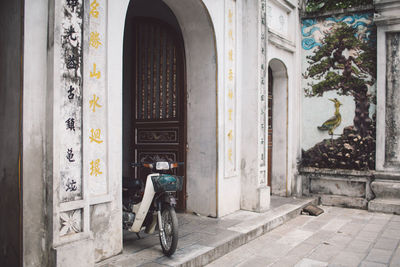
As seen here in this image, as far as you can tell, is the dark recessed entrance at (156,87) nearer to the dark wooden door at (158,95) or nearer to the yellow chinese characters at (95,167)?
the dark wooden door at (158,95)

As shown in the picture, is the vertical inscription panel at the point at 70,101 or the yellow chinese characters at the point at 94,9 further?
the yellow chinese characters at the point at 94,9

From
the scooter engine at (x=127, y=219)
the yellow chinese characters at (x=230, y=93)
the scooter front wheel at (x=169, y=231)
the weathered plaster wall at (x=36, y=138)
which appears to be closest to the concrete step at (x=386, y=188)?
the yellow chinese characters at (x=230, y=93)

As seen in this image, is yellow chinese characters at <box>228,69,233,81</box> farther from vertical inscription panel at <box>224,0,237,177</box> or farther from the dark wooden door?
the dark wooden door

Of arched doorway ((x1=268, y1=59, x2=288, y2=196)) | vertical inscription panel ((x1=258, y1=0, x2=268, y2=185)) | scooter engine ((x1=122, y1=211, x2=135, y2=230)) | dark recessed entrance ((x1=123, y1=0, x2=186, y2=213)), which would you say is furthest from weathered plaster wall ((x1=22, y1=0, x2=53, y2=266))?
arched doorway ((x1=268, y1=59, x2=288, y2=196))

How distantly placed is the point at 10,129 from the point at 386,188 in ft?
23.4

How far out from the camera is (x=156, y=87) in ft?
21.3

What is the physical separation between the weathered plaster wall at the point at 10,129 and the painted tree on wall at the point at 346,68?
22.1 feet

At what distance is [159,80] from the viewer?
646cm

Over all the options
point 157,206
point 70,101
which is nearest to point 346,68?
point 157,206

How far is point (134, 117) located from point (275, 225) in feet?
10.6

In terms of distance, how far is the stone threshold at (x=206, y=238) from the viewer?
13.3 ft

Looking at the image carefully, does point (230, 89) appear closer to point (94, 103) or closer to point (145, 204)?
point (145, 204)

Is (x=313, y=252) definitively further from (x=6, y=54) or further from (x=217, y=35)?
(x=6, y=54)

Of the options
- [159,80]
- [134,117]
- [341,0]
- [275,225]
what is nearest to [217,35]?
[159,80]
